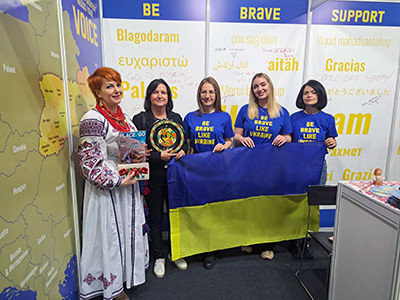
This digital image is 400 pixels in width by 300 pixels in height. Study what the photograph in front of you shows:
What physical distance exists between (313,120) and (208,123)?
3.19 ft

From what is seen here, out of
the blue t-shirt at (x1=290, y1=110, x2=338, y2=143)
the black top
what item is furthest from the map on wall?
the blue t-shirt at (x1=290, y1=110, x2=338, y2=143)

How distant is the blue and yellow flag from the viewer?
6.99 feet

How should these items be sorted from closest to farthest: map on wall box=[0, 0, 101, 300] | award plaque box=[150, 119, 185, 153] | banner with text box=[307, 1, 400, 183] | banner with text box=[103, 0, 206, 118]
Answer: map on wall box=[0, 0, 101, 300]
award plaque box=[150, 119, 185, 153]
banner with text box=[103, 0, 206, 118]
banner with text box=[307, 1, 400, 183]

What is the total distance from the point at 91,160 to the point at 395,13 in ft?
11.3

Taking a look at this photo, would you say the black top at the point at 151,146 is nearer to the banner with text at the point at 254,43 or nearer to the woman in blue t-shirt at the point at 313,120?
the banner with text at the point at 254,43

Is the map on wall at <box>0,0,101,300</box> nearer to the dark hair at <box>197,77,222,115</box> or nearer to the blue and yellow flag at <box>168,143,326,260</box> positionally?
the blue and yellow flag at <box>168,143,326,260</box>

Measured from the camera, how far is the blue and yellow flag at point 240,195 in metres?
2.13

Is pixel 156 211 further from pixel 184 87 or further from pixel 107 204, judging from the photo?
pixel 184 87

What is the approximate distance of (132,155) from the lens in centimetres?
166

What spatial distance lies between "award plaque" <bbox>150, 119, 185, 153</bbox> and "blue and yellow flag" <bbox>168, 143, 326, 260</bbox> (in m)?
0.14

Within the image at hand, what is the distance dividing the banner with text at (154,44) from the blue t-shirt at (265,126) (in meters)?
0.85

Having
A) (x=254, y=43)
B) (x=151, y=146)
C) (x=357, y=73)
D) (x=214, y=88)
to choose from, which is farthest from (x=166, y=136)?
(x=357, y=73)

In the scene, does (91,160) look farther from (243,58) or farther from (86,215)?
(243,58)

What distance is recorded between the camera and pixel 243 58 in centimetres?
274
